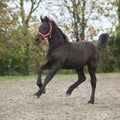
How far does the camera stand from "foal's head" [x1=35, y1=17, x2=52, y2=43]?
9.96 m

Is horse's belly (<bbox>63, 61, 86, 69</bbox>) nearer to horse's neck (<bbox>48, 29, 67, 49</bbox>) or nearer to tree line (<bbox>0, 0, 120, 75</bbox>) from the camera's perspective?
horse's neck (<bbox>48, 29, 67, 49</bbox>)

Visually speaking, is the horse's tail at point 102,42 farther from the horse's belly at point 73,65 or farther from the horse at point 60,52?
the horse's belly at point 73,65

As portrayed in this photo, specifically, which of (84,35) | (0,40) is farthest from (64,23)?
(0,40)

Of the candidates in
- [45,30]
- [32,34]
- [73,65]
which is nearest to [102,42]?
[73,65]

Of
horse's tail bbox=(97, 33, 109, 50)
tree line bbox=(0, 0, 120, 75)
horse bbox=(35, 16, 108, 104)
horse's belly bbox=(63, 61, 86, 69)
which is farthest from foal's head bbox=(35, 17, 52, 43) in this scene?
tree line bbox=(0, 0, 120, 75)

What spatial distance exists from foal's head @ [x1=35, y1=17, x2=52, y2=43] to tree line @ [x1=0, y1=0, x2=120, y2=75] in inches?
652

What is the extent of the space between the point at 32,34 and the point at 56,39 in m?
23.8

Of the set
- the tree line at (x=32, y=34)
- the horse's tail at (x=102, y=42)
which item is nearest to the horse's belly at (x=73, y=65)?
the horse's tail at (x=102, y=42)

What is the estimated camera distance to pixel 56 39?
1034cm

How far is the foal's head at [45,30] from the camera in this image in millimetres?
9961

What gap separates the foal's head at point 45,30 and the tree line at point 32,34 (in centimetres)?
1656

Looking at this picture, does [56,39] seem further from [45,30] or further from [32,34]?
[32,34]

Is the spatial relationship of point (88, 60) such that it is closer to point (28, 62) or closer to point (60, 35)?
point (60, 35)

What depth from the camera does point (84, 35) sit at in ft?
119
